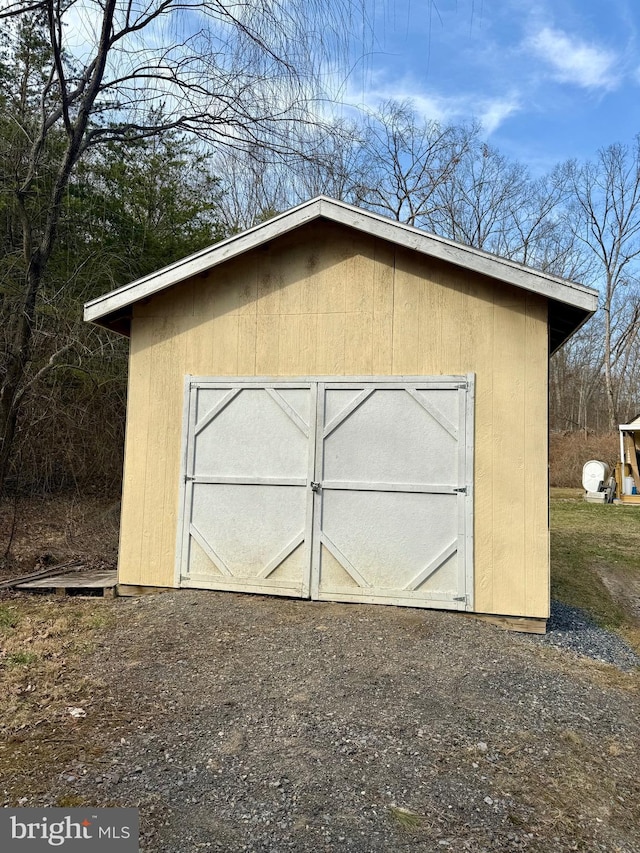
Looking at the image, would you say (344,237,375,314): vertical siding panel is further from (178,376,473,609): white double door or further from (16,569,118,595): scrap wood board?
(16,569,118,595): scrap wood board

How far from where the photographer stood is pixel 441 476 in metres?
5.35

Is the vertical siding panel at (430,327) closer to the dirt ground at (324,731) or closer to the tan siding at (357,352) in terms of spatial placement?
the tan siding at (357,352)

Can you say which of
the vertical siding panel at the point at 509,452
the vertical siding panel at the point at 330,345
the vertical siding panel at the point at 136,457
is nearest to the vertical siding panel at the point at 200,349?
the vertical siding panel at the point at 136,457

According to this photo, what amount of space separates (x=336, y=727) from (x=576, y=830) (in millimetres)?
1230

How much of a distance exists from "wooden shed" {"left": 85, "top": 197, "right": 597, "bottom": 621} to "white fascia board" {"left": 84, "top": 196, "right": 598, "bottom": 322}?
0.7 inches

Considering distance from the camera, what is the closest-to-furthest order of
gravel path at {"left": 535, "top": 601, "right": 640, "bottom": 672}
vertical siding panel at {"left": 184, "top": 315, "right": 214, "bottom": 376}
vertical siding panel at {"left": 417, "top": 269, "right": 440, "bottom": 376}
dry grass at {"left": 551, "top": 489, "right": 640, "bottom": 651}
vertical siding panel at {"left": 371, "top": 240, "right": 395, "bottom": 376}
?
gravel path at {"left": 535, "top": 601, "right": 640, "bottom": 672}, vertical siding panel at {"left": 417, "top": 269, "right": 440, "bottom": 376}, vertical siding panel at {"left": 371, "top": 240, "right": 395, "bottom": 376}, vertical siding panel at {"left": 184, "top": 315, "right": 214, "bottom": 376}, dry grass at {"left": 551, "top": 489, "right": 640, "bottom": 651}

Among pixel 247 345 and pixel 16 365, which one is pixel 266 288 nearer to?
pixel 247 345

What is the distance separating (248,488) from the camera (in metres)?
5.75

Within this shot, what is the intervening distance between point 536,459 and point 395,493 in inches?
48.1

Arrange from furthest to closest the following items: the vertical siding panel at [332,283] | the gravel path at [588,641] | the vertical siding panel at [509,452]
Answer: the vertical siding panel at [332,283]
the vertical siding panel at [509,452]
the gravel path at [588,641]

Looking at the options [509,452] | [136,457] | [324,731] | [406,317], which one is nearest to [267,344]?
[406,317]

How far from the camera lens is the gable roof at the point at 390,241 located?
5.04 m

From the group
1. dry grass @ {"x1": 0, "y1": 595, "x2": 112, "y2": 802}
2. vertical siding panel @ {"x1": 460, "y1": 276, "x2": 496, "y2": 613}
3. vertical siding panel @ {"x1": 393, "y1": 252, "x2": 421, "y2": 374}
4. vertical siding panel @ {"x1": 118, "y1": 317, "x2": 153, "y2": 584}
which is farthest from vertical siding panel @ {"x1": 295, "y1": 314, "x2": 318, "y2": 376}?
dry grass @ {"x1": 0, "y1": 595, "x2": 112, "y2": 802}

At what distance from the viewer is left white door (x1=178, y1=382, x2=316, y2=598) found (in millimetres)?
5598
